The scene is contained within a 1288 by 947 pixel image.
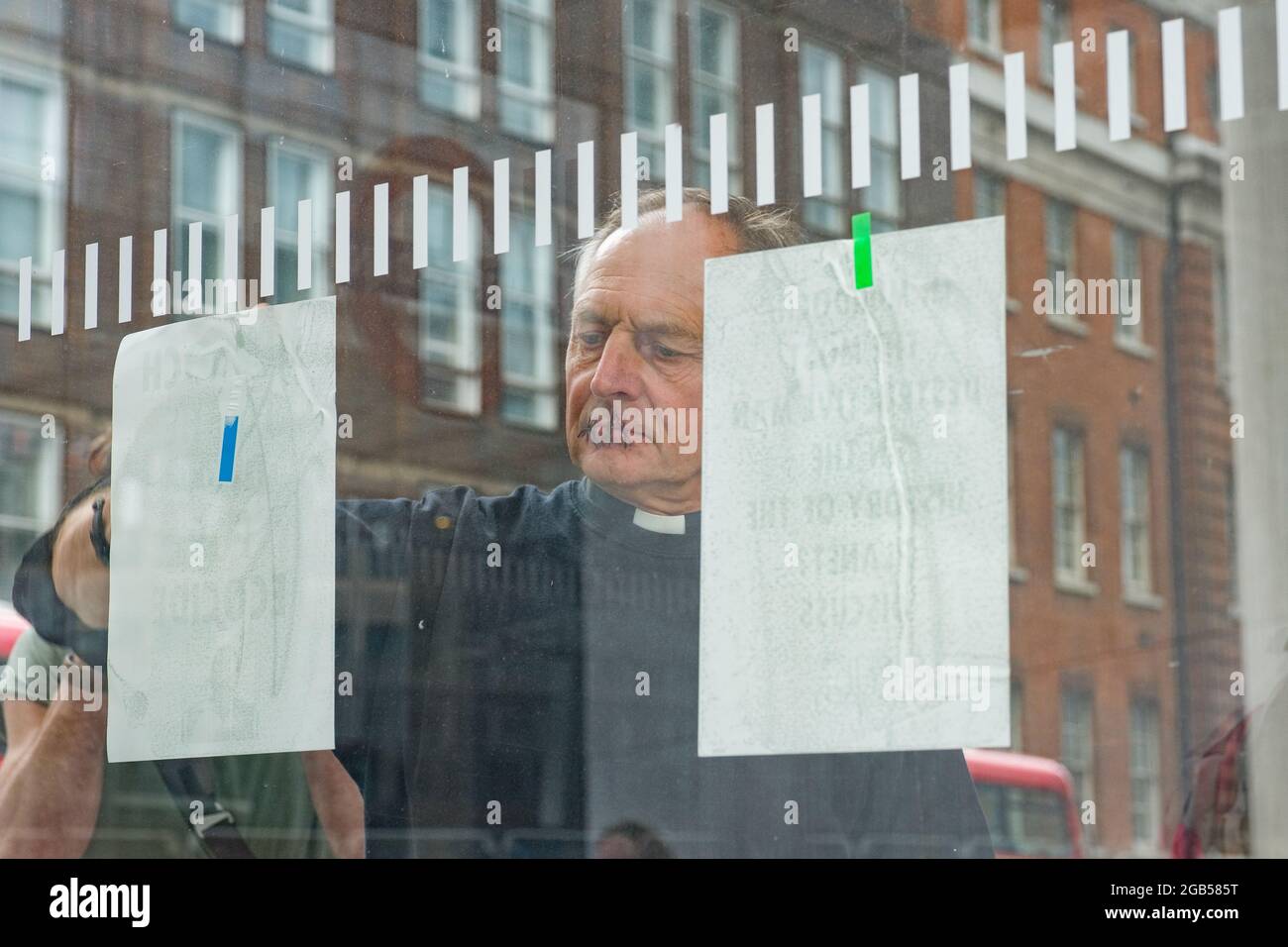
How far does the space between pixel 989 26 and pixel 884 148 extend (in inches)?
7.6

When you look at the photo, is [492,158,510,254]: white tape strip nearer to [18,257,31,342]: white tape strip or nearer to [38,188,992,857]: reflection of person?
[38,188,992,857]: reflection of person

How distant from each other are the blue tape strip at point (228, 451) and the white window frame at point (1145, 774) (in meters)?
1.33

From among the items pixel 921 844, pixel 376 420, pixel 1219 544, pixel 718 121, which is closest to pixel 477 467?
pixel 376 420

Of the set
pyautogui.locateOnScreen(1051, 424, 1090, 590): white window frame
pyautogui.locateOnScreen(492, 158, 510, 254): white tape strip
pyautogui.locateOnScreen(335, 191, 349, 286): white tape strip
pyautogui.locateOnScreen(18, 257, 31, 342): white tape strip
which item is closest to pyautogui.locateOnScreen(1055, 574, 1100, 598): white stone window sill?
pyautogui.locateOnScreen(1051, 424, 1090, 590): white window frame

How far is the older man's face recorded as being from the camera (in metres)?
2.46

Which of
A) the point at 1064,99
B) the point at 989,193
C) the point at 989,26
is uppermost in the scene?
the point at 989,26

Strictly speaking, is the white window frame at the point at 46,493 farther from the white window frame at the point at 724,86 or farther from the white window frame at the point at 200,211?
the white window frame at the point at 724,86

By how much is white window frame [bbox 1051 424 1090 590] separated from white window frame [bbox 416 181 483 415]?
796mm

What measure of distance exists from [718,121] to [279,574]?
34.8 inches

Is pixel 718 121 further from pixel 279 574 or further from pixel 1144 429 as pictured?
pixel 279 574

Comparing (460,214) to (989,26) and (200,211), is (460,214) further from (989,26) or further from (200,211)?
(989,26)

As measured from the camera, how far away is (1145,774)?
83.6 inches

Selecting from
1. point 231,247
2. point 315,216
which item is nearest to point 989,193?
point 315,216

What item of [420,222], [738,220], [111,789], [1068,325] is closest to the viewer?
[1068,325]
